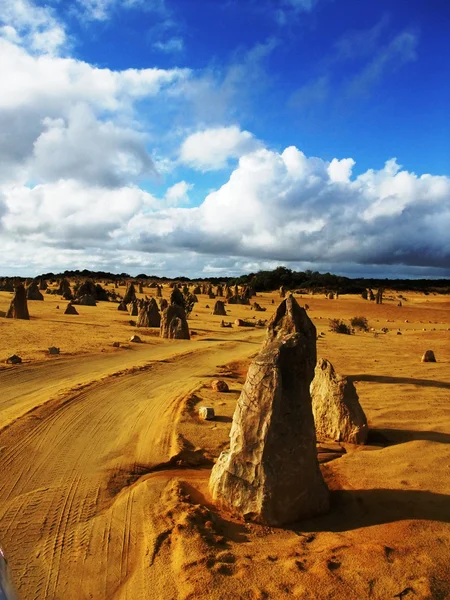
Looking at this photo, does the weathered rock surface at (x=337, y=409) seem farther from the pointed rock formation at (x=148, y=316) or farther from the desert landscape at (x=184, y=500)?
the pointed rock formation at (x=148, y=316)

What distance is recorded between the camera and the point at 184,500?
475 centimetres

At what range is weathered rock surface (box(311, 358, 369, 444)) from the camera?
6.54 m

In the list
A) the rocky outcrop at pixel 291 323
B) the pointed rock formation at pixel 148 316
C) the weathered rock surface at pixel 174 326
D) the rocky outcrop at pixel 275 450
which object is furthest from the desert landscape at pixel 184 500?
the pointed rock formation at pixel 148 316

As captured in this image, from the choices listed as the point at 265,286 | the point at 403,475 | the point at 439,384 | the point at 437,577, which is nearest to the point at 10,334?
the point at 439,384

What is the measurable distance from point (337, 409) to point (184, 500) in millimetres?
2787

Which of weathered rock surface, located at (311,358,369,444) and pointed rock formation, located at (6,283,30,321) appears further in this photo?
pointed rock formation, located at (6,283,30,321)

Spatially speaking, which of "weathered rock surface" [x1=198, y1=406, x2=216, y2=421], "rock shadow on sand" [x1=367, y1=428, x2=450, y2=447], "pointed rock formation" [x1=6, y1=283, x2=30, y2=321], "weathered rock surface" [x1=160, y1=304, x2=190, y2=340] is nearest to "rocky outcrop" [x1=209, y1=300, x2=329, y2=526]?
"rock shadow on sand" [x1=367, y1=428, x2=450, y2=447]

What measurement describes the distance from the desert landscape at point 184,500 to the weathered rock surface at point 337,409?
157 mm

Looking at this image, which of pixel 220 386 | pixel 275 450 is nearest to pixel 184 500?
pixel 275 450

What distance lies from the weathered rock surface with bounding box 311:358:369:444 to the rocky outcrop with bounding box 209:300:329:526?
2.02 meters

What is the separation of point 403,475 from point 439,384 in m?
5.45

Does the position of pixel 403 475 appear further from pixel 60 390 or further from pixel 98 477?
pixel 60 390

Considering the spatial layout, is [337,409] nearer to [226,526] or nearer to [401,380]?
[226,526]

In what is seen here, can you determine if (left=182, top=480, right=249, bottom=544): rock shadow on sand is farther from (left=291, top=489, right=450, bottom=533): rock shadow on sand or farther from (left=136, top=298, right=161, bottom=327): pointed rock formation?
(left=136, top=298, right=161, bottom=327): pointed rock formation
